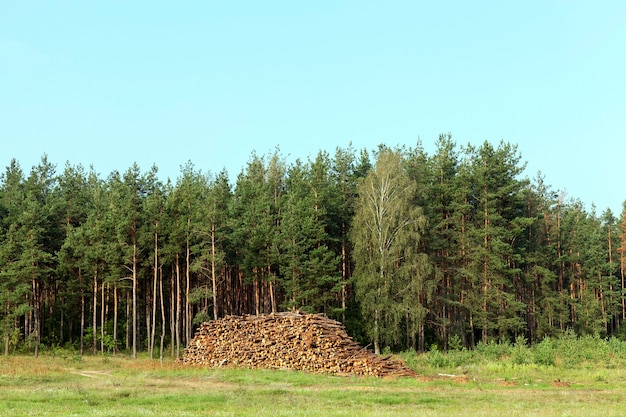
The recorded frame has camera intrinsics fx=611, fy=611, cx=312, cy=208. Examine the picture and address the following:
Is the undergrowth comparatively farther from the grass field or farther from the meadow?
the grass field

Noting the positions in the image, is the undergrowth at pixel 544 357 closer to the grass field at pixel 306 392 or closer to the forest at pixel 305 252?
the grass field at pixel 306 392

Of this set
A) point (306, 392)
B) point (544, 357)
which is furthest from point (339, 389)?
point (544, 357)

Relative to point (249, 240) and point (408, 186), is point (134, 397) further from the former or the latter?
point (408, 186)

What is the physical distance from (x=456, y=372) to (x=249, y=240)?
22680mm

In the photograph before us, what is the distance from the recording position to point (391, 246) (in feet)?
157

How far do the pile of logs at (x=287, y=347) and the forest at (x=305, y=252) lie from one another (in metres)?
5.79

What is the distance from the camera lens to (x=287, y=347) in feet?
109

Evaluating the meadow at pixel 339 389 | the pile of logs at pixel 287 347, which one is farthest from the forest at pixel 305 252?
the meadow at pixel 339 389

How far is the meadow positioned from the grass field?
32 millimetres

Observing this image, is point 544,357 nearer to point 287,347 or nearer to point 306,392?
point 287,347

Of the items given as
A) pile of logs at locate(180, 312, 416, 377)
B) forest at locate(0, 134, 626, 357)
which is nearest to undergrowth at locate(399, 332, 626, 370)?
pile of logs at locate(180, 312, 416, 377)

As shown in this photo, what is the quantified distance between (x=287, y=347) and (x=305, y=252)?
1649cm

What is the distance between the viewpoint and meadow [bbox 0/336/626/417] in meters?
16.2

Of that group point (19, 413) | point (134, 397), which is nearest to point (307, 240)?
point (134, 397)
